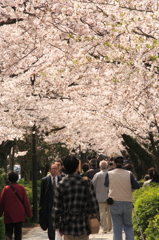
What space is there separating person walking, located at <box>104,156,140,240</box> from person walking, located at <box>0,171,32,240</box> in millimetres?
1705

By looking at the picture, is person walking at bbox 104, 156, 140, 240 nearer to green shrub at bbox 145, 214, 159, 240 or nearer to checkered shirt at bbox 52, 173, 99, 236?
green shrub at bbox 145, 214, 159, 240

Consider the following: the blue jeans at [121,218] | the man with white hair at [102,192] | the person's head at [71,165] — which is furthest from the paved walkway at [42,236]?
the person's head at [71,165]

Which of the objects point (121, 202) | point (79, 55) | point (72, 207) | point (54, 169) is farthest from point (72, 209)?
point (79, 55)

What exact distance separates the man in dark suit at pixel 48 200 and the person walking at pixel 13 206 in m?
0.44

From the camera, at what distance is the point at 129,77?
12.6 m

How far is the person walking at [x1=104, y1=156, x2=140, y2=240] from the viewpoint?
8.60 m

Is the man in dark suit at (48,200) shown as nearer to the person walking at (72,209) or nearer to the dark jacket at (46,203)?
the dark jacket at (46,203)

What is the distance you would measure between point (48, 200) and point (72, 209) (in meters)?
4.12

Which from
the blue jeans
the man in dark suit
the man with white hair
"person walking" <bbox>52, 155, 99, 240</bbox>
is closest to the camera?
"person walking" <bbox>52, 155, 99, 240</bbox>

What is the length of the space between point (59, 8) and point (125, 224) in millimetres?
4521

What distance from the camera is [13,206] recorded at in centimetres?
871

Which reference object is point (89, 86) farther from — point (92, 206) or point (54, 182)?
point (92, 206)

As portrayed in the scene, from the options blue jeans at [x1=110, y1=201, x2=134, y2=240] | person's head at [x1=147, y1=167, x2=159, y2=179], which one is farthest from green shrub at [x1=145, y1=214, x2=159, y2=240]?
person's head at [x1=147, y1=167, x2=159, y2=179]

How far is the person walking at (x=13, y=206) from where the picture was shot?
870cm
